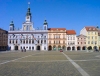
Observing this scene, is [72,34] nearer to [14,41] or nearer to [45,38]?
[45,38]

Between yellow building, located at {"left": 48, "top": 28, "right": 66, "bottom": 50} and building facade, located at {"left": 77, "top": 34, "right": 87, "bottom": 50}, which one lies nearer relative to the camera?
building facade, located at {"left": 77, "top": 34, "right": 87, "bottom": 50}

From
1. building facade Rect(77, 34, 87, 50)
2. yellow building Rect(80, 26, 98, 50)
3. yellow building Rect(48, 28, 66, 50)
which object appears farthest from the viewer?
yellow building Rect(48, 28, 66, 50)

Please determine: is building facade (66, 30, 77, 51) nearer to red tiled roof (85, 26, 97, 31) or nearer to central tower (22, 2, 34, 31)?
red tiled roof (85, 26, 97, 31)

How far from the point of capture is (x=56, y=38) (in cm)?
8569

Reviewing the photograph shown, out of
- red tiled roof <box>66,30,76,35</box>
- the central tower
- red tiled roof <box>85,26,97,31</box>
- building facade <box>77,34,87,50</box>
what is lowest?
building facade <box>77,34,87,50</box>

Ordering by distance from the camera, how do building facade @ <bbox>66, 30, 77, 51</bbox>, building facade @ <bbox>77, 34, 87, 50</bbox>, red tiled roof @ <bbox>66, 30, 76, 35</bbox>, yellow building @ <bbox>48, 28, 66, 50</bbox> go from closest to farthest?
building facade @ <bbox>77, 34, 87, 50</bbox> < building facade @ <bbox>66, 30, 77, 51</bbox> < yellow building @ <bbox>48, 28, 66, 50</bbox> < red tiled roof @ <bbox>66, 30, 76, 35</bbox>

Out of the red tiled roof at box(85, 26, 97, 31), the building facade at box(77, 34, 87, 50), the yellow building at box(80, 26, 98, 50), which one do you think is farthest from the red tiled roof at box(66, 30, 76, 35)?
the red tiled roof at box(85, 26, 97, 31)

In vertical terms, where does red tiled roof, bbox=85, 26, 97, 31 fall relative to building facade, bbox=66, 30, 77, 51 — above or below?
above

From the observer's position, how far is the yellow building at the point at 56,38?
85025 millimetres

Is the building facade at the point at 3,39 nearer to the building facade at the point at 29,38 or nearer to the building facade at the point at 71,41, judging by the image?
the building facade at the point at 29,38

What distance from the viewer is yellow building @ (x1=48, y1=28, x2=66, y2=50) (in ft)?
279

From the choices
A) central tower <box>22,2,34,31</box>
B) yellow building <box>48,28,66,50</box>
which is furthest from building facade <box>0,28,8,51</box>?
yellow building <box>48,28,66,50</box>

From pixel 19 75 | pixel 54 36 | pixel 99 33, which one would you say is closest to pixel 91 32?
pixel 99 33

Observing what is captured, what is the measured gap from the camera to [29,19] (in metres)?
86.0
